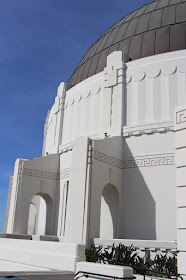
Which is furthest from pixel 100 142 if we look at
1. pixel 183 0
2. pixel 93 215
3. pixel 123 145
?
pixel 183 0

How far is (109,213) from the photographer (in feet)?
45.0

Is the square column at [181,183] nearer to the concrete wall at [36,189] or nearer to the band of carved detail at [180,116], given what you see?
the band of carved detail at [180,116]

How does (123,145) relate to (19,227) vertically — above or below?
above

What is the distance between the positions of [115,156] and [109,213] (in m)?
2.53

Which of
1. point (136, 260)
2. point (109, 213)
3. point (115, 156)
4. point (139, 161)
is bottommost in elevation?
point (136, 260)

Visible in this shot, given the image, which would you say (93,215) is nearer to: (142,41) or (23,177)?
(23,177)

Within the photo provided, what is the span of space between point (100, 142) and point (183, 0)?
11613mm

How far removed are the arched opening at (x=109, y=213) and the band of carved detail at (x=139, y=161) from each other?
113cm

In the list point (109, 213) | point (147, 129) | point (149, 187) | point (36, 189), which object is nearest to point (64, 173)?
point (36, 189)

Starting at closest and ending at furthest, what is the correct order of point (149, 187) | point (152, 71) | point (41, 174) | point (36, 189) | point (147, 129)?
1. point (149, 187)
2. point (147, 129)
3. point (152, 71)
4. point (36, 189)
5. point (41, 174)

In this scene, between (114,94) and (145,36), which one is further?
(145,36)

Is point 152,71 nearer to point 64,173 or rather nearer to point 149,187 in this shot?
point 149,187

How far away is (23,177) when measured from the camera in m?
15.4

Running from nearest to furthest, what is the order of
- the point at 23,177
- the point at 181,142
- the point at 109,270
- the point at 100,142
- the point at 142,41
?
the point at 109,270
the point at 181,142
the point at 100,142
the point at 23,177
the point at 142,41
